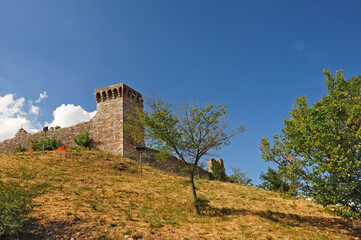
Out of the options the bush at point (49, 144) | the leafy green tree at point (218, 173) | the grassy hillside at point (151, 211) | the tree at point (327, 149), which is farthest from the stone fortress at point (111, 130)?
the tree at point (327, 149)

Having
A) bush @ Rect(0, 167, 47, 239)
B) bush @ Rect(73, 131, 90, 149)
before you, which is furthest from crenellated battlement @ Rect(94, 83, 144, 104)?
bush @ Rect(0, 167, 47, 239)

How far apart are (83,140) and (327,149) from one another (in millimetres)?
31035

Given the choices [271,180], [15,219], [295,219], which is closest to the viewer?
[15,219]

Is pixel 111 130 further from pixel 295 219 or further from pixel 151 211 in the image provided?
pixel 295 219

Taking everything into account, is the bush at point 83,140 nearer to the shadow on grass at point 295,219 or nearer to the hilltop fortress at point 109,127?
the hilltop fortress at point 109,127

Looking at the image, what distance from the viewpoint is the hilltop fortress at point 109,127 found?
33.3 m

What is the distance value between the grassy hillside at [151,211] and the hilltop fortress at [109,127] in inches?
321

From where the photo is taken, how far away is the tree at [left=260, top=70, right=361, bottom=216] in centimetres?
1249

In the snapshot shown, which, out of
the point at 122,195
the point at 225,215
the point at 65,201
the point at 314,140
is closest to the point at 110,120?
the point at 122,195

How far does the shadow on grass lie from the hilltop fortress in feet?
62.3

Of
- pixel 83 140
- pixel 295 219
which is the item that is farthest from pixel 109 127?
pixel 295 219

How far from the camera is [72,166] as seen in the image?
77.8 ft

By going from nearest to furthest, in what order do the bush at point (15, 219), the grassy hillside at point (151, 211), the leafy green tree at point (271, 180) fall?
the bush at point (15, 219), the grassy hillside at point (151, 211), the leafy green tree at point (271, 180)

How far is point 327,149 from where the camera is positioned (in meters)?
13.1
